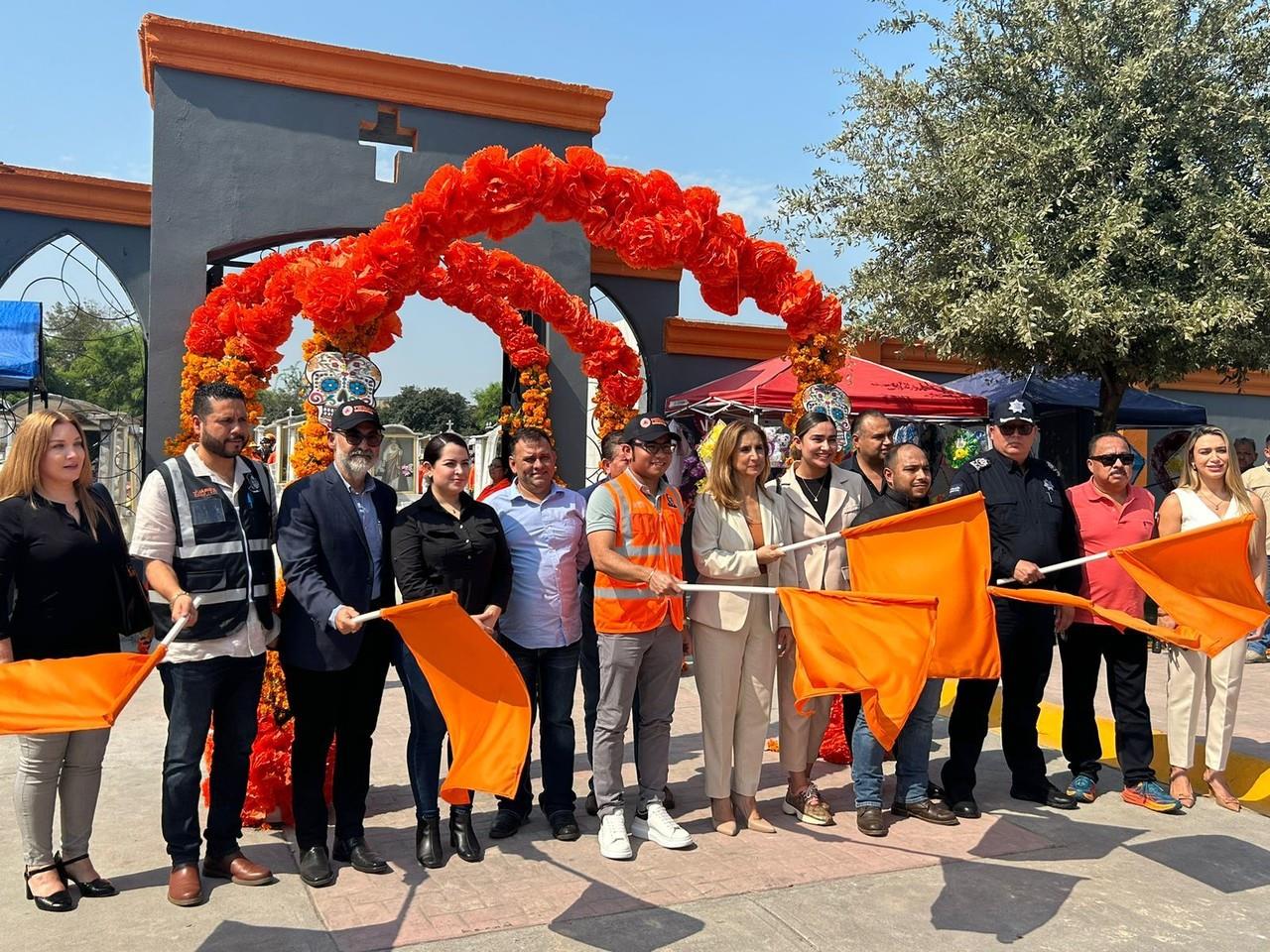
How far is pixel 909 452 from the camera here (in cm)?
505

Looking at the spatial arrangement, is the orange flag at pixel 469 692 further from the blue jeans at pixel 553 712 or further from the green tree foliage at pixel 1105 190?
the green tree foliage at pixel 1105 190

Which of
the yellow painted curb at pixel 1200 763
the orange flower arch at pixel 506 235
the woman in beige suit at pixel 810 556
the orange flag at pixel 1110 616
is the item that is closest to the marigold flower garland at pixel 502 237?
the orange flower arch at pixel 506 235

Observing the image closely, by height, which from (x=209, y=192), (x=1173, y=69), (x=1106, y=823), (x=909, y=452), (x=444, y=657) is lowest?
(x=1106, y=823)

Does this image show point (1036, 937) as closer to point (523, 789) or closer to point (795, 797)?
point (795, 797)

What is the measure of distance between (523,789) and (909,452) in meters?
2.51

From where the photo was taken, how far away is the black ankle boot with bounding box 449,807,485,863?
446 cm

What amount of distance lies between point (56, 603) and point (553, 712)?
7.12ft

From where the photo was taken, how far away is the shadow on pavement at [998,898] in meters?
3.84

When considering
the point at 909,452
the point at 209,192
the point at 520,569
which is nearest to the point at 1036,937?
the point at 909,452

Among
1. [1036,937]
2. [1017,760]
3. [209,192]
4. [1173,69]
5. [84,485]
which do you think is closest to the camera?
[1036,937]

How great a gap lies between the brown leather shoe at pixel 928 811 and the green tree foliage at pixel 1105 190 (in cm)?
636

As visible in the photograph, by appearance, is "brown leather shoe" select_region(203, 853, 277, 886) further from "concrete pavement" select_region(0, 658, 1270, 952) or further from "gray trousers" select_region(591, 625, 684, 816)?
"gray trousers" select_region(591, 625, 684, 816)

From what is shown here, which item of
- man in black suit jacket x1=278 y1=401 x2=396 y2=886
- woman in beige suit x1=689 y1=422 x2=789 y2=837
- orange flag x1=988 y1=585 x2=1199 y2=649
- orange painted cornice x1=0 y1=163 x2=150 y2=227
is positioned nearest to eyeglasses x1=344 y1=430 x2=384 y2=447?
man in black suit jacket x1=278 y1=401 x2=396 y2=886

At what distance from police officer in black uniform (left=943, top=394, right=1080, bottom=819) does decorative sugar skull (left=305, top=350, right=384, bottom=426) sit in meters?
3.25
